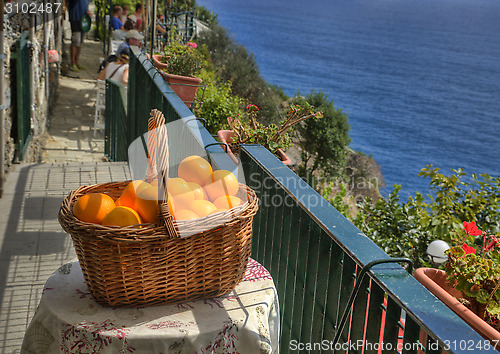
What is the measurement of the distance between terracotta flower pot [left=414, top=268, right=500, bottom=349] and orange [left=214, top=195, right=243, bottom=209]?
115cm

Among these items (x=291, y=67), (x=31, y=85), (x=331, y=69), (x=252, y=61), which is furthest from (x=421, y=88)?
(x=31, y=85)

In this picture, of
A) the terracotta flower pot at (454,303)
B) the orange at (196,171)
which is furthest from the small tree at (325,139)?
the orange at (196,171)

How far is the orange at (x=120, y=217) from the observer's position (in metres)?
1.44

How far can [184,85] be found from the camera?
179 inches

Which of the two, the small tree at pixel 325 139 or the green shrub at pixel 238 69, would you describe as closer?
the green shrub at pixel 238 69

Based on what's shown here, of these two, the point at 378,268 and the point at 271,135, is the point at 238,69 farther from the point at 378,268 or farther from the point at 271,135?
the point at 378,268

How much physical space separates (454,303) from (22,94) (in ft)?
16.1

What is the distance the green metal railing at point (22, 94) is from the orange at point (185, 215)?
4398mm

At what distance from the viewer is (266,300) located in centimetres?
170

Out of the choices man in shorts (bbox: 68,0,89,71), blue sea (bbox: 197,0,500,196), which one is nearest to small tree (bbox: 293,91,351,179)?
blue sea (bbox: 197,0,500,196)

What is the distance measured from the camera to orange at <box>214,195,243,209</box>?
1.63 meters

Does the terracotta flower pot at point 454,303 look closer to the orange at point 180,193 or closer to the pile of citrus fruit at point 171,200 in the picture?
the pile of citrus fruit at point 171,200

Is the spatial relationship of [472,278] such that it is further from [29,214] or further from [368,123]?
[368,123]

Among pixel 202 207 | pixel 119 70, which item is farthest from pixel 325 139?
pixel 202 207
